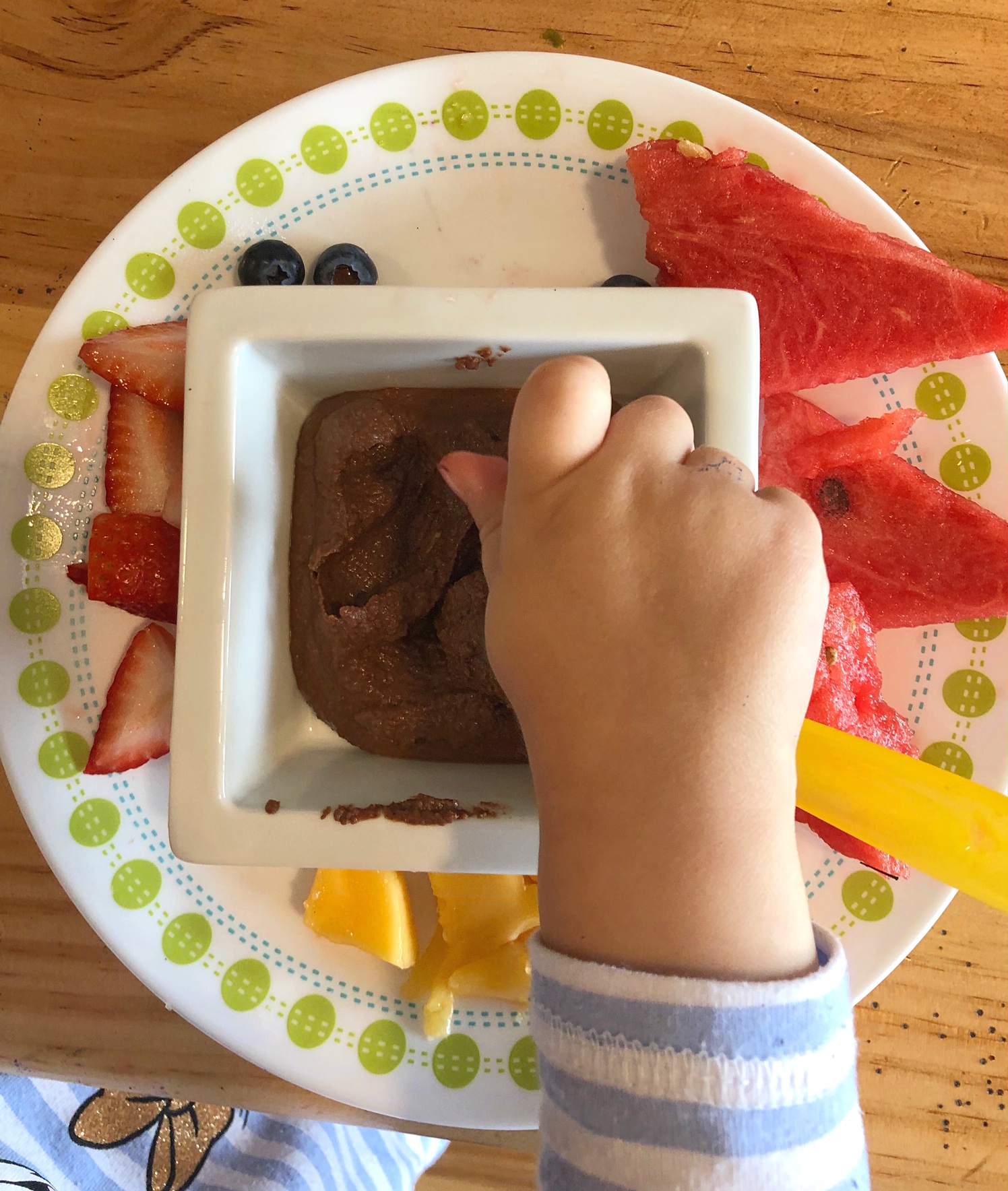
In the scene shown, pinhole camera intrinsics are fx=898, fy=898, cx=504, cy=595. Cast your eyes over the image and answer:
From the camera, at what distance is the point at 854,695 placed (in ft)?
2.69

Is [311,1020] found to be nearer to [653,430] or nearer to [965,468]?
[653,430]

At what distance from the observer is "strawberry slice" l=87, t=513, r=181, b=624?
0.81 metres

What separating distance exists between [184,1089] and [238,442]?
2.37ft

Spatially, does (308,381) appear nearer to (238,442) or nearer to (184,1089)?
(238,442)

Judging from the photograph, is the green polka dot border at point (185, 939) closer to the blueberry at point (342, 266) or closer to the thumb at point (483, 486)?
the thumb at point (483, 486)

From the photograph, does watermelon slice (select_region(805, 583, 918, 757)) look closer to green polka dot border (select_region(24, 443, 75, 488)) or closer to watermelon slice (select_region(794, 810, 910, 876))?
watermelon slice (select_region(794, 810, 910, 876))

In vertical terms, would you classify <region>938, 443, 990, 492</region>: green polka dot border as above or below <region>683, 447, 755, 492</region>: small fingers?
above

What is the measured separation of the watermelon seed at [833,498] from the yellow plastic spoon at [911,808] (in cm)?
33

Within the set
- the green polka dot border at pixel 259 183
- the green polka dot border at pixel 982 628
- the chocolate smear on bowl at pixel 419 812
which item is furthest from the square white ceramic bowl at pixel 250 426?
the green polka dot border at pixel 982 628

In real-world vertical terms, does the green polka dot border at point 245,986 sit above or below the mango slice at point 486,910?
below

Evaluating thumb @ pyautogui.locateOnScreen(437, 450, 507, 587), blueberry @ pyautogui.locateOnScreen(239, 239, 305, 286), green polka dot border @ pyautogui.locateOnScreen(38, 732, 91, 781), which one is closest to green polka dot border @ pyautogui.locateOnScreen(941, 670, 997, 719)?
thumb @ pyautogui.locateOnScreen(437, 450, 507, 587)

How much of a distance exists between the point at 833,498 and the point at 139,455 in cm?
67

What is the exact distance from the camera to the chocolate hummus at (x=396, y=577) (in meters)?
0.74

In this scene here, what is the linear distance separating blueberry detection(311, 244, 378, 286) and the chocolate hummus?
5.3 inches
